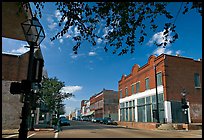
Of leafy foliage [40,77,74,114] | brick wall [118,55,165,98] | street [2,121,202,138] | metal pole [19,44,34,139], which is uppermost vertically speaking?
brick wall [118,55,165,98]

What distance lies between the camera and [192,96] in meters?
33.2

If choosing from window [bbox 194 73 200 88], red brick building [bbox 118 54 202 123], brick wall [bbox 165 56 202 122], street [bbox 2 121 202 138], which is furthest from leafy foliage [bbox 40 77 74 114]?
window [bbox 194 73 200 88]

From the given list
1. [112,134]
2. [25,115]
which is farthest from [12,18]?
[112,134]

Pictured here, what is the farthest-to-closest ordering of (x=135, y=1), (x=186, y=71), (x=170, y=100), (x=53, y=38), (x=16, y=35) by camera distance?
1. (x=186, y=71)
2. (x=170, y=100)
3. (x=16, y=35)
4. (x=53, y=38)
5. (x=135, y=1)

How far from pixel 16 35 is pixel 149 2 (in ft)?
26.9

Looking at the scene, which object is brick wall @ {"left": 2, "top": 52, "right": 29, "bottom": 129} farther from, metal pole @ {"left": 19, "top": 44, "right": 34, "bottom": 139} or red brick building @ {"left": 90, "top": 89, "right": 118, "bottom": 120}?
red brick building @ {"left": 90, "top": 89, "right": 118, "bottom": 120}

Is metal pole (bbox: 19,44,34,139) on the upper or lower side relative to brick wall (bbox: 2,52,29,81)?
lower

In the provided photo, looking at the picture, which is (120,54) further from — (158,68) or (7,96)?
(158,68)

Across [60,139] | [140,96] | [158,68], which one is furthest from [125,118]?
[60,139]

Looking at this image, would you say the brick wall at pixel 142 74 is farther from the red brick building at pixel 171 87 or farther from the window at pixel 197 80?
the window at pixel 197 80

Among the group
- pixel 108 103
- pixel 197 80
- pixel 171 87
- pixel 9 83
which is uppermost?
pixel 197 80

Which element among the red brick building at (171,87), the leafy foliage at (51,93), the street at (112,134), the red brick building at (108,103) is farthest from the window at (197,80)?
the red brick building at (108,103)

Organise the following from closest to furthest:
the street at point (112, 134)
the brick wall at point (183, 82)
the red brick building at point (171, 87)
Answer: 1. the street at point (112, 134)
2. the red brick building at point (171, 87)
3. the brick wall at point (183, 82)

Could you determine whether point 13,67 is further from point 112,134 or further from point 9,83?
point 112,134
